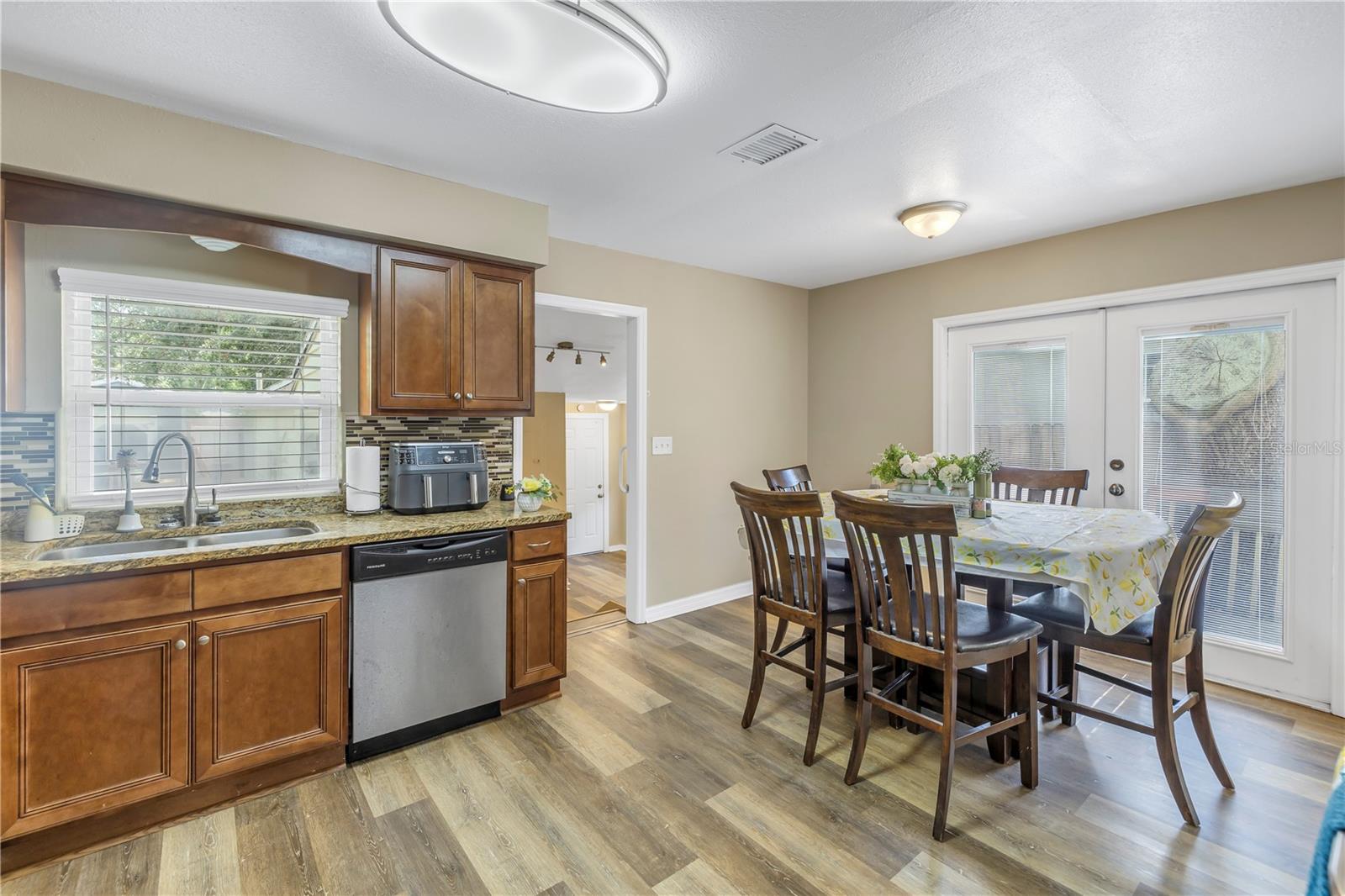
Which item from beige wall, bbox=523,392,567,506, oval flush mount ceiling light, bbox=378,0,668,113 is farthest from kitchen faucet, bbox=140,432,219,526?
beige wall, bbox=523,392,567,506

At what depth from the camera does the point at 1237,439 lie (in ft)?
9.99

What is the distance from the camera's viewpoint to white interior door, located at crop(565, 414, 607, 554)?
682cm

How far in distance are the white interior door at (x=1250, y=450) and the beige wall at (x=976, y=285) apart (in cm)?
22

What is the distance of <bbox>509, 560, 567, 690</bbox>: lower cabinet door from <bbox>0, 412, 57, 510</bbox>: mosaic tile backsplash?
1.76 meters

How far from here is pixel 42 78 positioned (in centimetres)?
198

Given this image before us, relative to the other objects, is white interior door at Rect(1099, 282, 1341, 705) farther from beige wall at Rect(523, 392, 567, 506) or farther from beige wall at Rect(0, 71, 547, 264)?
beige wall at Rect(523, 392, 567, 506)

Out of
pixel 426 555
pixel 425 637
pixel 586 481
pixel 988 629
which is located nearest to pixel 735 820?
pixel 988 629

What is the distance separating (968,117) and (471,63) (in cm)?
177

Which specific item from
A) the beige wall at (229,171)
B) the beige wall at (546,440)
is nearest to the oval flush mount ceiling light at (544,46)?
the beige wall at (229,171)

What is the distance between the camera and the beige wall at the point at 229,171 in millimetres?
1980

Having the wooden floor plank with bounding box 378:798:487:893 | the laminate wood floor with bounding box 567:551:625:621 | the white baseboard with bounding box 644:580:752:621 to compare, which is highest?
the white baseboard with bounding box 644:580:752:621

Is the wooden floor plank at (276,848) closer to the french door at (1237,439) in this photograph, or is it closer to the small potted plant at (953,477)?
the small potted plant at (953,477)

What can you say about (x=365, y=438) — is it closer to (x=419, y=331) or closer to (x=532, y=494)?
(x=419, y=331)

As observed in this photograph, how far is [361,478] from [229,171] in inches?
51.6
